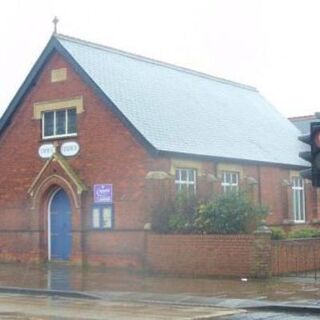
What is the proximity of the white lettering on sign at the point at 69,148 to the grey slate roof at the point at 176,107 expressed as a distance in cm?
240

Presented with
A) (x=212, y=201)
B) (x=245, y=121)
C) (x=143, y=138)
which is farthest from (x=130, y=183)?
(x=245, y=121)

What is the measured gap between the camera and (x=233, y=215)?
2311 centimetres

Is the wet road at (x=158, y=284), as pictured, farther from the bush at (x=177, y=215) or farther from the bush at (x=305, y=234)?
the bush at (x=305, y=234)

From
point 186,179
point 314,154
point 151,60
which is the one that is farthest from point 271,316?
point 151,60

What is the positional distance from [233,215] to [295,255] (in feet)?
7.51

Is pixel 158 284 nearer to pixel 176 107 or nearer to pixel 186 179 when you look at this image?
pixel 186 179

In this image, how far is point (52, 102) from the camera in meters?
29.0

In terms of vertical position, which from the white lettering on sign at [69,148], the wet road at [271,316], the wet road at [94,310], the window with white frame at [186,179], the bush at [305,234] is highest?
the white lettering on sign at [69,148]

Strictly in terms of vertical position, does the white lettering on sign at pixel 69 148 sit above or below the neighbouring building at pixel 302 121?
below

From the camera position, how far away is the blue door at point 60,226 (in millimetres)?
28453

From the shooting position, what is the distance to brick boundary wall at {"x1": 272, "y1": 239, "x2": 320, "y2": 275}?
22469mm

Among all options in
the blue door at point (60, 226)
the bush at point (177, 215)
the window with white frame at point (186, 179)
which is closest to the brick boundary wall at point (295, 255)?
the bush at point (177, 215)

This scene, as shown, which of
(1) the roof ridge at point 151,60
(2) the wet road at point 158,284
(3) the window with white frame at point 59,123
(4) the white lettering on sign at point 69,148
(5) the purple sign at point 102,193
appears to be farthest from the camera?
(1) the roof ridge at point 151,60

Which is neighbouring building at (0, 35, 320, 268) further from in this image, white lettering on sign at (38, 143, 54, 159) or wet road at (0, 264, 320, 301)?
wet road at (0, 264, 320, 301)
